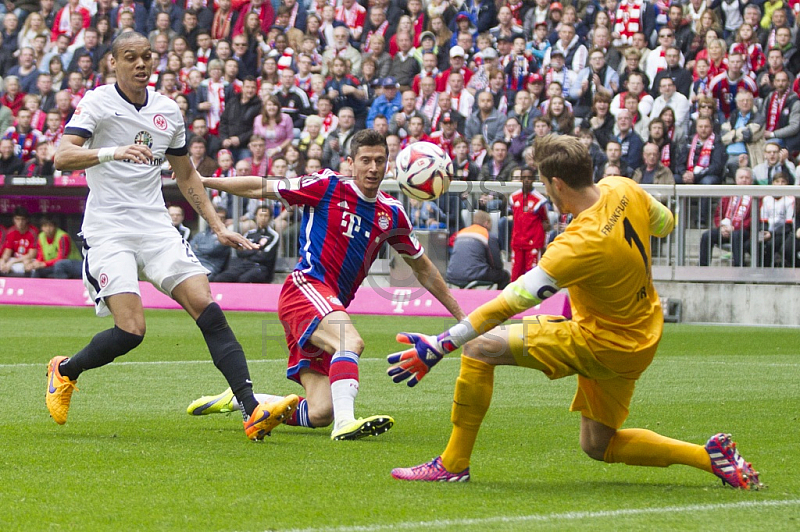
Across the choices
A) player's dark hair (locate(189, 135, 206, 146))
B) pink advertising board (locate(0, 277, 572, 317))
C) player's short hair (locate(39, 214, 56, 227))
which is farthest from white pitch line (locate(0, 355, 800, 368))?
player's short hair (locate(39, 214, 56, 227))

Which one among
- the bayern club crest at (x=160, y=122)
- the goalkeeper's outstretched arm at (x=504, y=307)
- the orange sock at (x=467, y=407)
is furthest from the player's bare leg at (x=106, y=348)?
the goalkeeper's outstretched arm at (x=504, y=307)

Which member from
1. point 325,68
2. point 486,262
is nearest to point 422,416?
point 486,262

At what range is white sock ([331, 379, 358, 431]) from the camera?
674cm

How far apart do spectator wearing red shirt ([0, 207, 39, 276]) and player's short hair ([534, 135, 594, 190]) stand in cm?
1602

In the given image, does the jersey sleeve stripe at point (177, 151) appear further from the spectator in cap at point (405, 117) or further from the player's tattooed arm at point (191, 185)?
the spectator in cap at point (405, 117)

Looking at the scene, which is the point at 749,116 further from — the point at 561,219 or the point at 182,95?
the point at 182,95

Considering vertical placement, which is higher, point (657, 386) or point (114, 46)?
point (114, 46)

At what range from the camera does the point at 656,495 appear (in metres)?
5.27

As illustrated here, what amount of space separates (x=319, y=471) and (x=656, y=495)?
62.8 inches

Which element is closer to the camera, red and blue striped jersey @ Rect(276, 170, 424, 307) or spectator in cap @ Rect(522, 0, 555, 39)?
red and blue striped jersey @ Rect(276, 170, 424, 307)

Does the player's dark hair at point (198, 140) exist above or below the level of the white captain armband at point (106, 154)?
below

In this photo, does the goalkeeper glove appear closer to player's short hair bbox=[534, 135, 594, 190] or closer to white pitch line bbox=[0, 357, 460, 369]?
player's short hair bbox=[534, 135, 594, 190]

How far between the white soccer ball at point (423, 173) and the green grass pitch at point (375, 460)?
1.50 m

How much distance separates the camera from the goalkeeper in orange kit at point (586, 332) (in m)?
5.04
